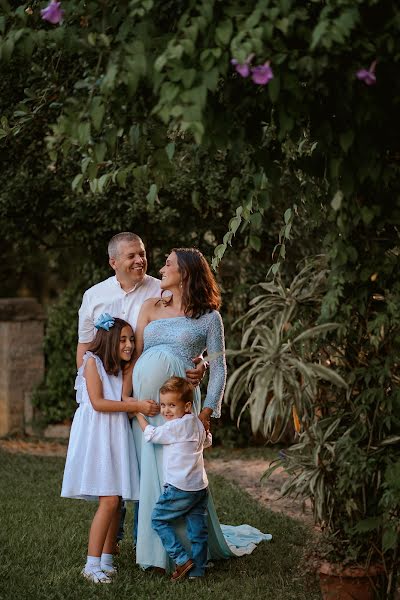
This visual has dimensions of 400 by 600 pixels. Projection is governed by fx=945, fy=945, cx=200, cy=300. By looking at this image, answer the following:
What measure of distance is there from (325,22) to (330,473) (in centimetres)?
200

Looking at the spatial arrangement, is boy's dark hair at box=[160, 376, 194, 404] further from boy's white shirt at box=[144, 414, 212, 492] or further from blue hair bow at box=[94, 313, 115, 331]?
blue hair bow at box=[94, 313, 115, 331]

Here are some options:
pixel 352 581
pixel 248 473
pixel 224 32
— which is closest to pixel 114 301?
pixel 352 581

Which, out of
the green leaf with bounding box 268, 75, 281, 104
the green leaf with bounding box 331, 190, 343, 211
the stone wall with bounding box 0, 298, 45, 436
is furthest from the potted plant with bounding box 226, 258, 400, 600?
Answer: the stone wall with bounding box 0, 298, 45, 436

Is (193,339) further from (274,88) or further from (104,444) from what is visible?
(274,88)

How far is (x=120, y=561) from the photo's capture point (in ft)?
17.2

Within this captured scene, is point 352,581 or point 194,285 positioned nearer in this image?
point 352,581

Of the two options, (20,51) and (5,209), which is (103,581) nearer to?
(20,51)

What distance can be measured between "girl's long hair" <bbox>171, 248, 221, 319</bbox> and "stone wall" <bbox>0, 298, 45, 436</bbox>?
589 cm

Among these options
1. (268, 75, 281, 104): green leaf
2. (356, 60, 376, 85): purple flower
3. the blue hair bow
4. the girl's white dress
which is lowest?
the girl's white dress

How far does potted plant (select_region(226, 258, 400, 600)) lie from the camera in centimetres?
379

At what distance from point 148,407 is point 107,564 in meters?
0.85

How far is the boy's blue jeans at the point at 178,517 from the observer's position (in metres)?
4.89

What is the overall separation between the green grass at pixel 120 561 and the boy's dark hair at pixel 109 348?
3.55 feet

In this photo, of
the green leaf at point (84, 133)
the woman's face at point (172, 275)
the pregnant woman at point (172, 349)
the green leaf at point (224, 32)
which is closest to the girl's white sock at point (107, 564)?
the pregnant woman at point (172, 349)
